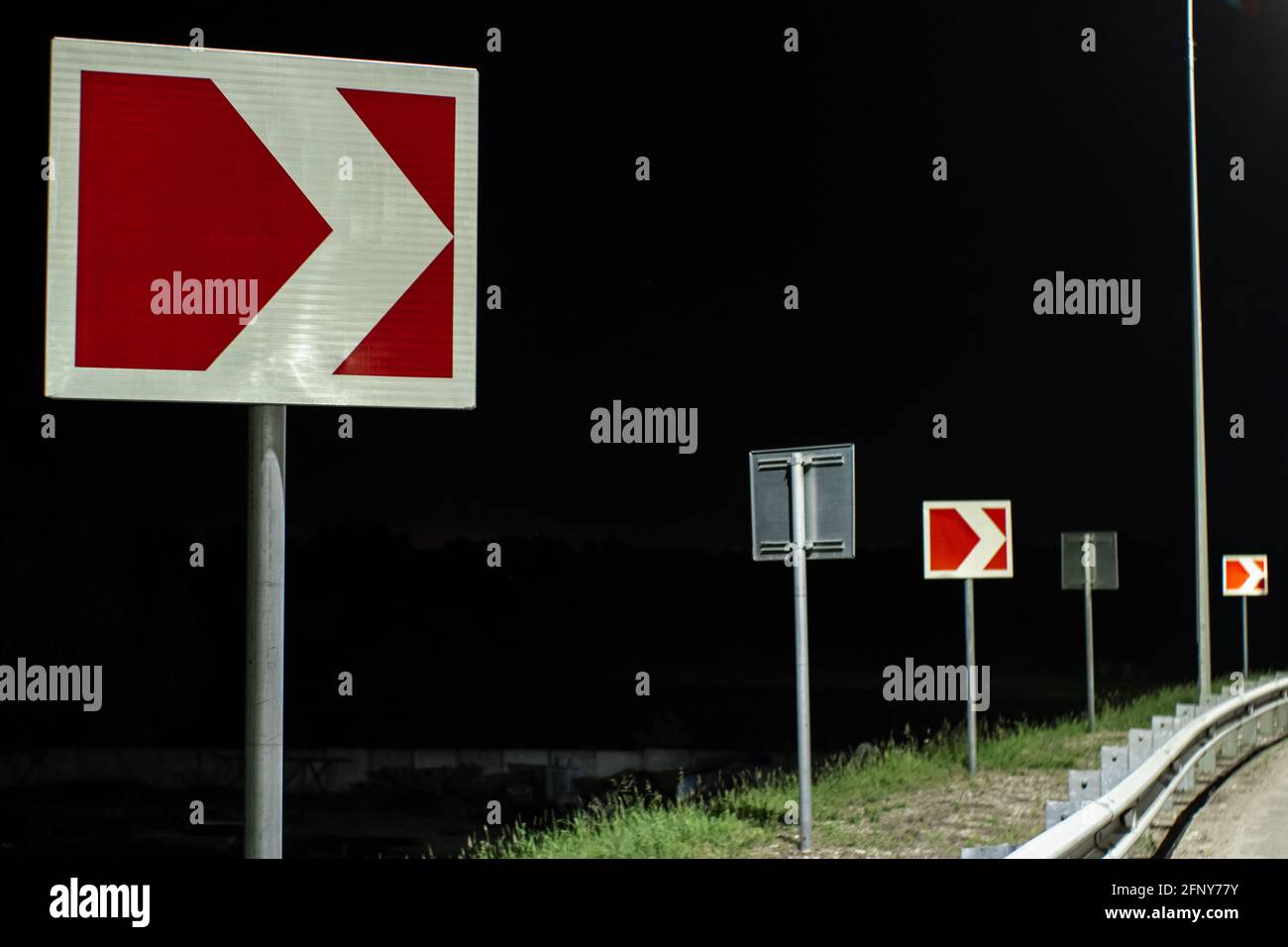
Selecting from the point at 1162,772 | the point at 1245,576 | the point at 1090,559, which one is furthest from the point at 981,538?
the point at 1245,576

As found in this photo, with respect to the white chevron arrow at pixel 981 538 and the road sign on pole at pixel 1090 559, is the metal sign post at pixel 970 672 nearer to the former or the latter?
the white chevron arrow at pixel 981 538

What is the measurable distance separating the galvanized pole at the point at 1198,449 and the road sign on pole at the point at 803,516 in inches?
439

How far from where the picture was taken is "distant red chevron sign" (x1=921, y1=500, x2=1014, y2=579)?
46.2ft

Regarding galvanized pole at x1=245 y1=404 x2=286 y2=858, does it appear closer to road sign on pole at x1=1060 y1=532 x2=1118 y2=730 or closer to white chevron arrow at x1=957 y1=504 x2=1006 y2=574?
white chevron arrow at x1=957 y1=504 x2=1006 y2=574

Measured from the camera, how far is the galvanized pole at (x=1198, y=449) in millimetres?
19531

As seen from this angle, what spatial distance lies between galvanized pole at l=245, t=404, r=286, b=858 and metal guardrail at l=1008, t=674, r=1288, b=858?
3652mm

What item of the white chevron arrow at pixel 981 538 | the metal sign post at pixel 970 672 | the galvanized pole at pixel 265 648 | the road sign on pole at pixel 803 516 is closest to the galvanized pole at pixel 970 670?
the metal sign post at pixel 970 672

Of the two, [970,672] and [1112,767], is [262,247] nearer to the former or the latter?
[1112,767]

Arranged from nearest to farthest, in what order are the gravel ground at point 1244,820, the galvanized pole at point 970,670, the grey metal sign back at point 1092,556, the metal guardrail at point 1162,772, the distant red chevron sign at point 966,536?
the metal guardrail at point 1162,772, the gravel ground at point 1244,820, the galvanized pole at point 970,670, the distant red chevron sign at point 966,536, the grey metal sign back at point 1092,556

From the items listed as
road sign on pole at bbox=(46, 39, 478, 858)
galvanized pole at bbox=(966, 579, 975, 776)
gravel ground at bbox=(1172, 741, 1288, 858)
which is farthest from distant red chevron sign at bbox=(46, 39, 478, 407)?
galvanized pole at bbox=(966, 579, 975, 776)

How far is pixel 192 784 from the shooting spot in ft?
195

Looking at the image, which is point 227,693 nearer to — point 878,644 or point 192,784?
point 192,784

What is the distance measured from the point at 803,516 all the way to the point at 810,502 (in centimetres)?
13
